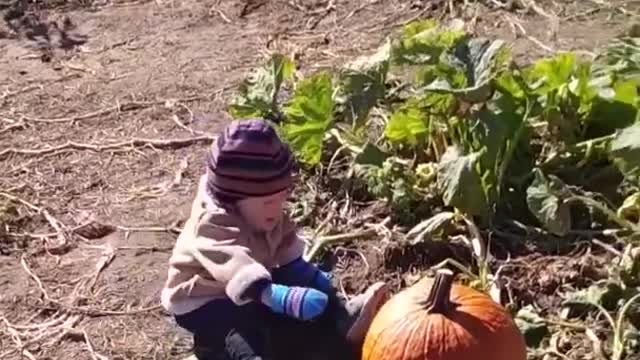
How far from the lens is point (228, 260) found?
334 cm

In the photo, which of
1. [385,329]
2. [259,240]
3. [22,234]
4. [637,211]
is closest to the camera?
[385,329]

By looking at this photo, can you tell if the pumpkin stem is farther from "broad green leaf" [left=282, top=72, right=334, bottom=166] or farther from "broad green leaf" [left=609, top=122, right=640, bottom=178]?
"broad green leaf" [left=282, top=72, right=334, bottom=166]

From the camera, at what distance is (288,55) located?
5.87m

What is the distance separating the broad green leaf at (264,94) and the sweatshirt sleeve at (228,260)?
1556mm

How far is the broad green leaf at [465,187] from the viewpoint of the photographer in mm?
4035

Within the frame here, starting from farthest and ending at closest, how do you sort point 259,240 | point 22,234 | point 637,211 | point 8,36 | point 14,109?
point 8,36 < point 14,109 < point 22,234 < point 637,211 < point 259,240

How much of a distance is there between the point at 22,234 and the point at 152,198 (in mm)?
452

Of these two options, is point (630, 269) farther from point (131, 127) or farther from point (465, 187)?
point (131, 127)

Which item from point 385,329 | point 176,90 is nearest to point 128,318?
point 385,329

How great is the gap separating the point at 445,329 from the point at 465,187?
0.93m

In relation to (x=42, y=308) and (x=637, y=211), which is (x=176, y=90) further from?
(x=637, y=211)

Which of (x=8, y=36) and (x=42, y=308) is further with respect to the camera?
(x=8, y=36)

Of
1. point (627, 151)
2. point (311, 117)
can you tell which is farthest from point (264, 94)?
point (627, 151)

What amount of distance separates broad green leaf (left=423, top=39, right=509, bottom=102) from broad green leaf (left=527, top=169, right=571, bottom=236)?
0.96 feet
